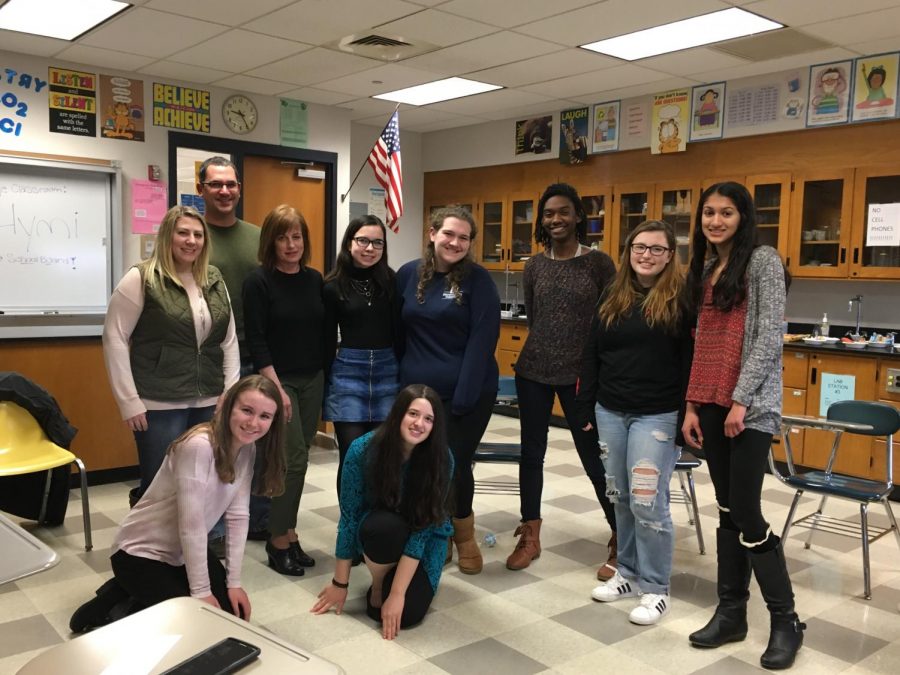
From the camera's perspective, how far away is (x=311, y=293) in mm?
3168

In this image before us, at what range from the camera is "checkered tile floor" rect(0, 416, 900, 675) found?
8.34ft

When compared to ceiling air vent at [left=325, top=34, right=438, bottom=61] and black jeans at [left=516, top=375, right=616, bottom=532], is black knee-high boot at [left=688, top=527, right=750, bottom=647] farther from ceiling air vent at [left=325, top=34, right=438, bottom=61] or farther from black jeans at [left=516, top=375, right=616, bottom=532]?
ceiling air vent at [left=325, top=34, right=438, bottom=61]

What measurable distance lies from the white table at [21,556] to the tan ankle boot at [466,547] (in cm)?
211

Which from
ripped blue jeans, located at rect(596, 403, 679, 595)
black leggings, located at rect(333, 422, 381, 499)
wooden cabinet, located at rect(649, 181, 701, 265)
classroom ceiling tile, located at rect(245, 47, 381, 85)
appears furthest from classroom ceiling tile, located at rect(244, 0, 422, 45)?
wooden cabinet, located at rect(649, 181, 701, 265)

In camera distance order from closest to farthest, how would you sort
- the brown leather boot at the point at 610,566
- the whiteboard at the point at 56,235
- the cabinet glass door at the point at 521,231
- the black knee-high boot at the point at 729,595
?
the black knee-high boot at the point at 729,595, the brown leather boot at the point at 610,566, the whiteboard at the point at 56,235, the cabinet glass door at the point at 521,231

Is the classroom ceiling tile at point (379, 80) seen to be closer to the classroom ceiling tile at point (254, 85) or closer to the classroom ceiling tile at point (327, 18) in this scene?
the classroom ceiling tile at point (254, 85)

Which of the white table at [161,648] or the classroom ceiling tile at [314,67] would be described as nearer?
the white table at [161,648]

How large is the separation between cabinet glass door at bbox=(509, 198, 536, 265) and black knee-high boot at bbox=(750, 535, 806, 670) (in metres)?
4.84

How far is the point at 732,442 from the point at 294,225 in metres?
1.78

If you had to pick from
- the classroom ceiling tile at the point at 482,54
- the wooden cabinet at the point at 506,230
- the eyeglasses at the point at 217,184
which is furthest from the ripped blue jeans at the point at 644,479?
the wooden cabinet at the point at 506,230

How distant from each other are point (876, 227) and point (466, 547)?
11.4 ft

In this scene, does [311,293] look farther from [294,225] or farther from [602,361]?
[602,361]

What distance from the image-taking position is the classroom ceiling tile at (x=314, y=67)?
502cm

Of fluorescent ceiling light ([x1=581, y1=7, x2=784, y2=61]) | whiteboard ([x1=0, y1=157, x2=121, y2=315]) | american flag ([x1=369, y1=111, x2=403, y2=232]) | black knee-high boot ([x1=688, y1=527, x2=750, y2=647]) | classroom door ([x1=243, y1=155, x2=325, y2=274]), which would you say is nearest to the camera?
black knee-high boot ([x1=688, y1=527, x2=750, y2=647])
